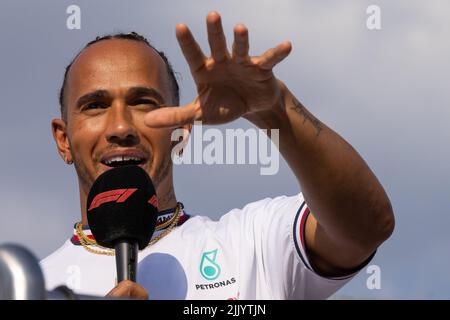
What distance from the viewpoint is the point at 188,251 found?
14.5ft

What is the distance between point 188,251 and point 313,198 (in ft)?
3.74

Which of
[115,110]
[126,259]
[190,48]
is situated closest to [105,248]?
[115,110]

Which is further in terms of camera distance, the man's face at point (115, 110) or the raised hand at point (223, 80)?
the man's face at point (115, 110)

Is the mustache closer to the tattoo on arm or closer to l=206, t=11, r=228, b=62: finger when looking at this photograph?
the tattoo on arm

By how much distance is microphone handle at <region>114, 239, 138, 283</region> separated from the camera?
9.63 ft

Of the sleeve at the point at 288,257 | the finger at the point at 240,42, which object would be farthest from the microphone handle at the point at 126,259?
the sleeve at the point at 288,257

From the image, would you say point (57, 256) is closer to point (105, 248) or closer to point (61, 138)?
point (105, 248)

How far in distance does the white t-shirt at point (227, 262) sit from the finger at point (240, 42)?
Answer: 114cm

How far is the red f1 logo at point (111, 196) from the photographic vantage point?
335cm

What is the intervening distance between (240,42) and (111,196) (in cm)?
86

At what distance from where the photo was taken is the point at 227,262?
4281 millimetres

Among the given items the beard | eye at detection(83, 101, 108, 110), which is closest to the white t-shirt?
the beard

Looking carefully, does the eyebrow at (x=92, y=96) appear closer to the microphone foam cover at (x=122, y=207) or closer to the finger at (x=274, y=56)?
the microphone foam cover at (x=122, y=207)
